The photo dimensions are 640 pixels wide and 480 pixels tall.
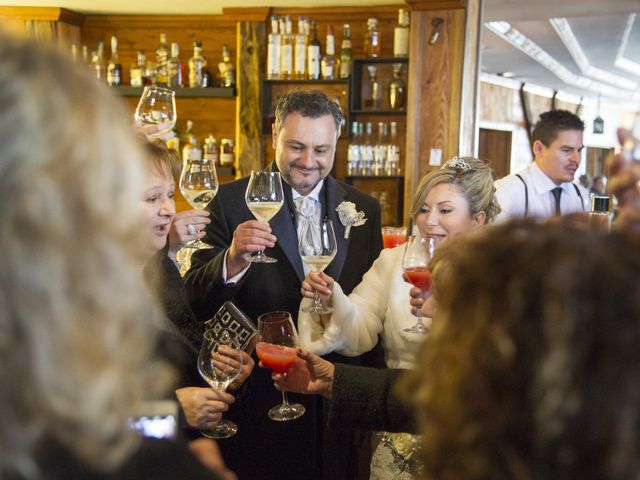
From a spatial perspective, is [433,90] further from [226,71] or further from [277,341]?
[277,341]

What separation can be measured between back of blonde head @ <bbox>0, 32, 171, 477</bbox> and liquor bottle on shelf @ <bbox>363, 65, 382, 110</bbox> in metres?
5.53

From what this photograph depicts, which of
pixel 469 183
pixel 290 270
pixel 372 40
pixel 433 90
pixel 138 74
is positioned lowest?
pixel 290 270

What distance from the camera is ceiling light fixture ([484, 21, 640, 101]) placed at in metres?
7.95

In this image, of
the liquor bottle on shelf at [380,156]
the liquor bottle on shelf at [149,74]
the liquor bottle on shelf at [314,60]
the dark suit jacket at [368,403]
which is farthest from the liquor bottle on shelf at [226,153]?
the dark suit jacket at [368,403]

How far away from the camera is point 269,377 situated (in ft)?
8.82

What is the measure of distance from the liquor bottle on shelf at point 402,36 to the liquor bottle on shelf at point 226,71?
1.50 m

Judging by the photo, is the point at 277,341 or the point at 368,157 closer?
the point at 277,341

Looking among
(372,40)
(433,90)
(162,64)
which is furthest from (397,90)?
(162,64)

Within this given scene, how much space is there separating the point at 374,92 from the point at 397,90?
220 mm

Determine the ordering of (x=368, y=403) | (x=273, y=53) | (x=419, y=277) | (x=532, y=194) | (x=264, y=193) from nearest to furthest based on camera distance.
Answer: (x=368, y=403) → (x=419, y=277) → (x=264, y=193) → (x=532, y=194) → (x=273, y=53)

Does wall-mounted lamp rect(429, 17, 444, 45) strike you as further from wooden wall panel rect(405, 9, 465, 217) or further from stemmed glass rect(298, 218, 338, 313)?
stemmed glass rect(298, 218, 338, 313)

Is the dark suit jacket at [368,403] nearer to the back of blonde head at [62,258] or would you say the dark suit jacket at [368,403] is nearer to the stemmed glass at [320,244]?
the stemmed glass at [320,244]

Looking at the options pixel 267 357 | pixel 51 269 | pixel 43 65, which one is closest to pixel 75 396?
pixel 51 269

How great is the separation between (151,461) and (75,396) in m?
0.15
